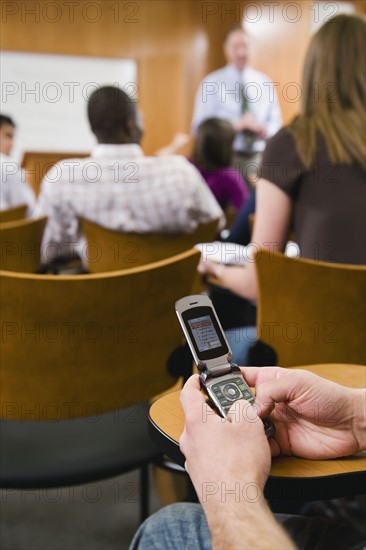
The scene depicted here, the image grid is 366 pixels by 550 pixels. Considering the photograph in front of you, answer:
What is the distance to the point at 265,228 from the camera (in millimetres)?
1897

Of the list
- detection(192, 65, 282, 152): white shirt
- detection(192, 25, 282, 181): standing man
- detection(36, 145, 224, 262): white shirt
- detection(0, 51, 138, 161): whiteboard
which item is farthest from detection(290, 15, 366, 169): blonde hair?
detection(0, 51, 138, 161): whiteboard

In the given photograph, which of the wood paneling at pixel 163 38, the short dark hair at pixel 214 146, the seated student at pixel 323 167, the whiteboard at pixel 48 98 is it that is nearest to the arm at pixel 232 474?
the seated student at pixel 323 167

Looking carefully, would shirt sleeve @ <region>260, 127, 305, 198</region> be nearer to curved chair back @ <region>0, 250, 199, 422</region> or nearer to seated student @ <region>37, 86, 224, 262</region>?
curved chair back @ <region>0, 250, 199, 422</region>

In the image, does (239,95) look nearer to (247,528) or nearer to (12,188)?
(12,188)

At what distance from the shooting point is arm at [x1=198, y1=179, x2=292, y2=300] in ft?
6.17

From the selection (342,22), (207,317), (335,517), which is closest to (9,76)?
(342,22)

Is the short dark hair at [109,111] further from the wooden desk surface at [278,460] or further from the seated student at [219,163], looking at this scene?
the wooden desk surface at [278,460]

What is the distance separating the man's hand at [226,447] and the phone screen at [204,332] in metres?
0.11

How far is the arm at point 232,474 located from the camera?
66cm

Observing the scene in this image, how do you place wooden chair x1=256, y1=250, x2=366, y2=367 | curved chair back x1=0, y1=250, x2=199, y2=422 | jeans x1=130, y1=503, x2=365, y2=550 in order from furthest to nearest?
wooden chair x1=256, y1=250, x2=366, y2=367
curved chair back x1=0, y1=250, x2=199, y2=422
jeans x1=130, y1=503, x2=365, y2=550

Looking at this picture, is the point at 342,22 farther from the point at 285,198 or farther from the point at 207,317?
the point at 207,317

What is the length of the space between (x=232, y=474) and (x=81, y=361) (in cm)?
69

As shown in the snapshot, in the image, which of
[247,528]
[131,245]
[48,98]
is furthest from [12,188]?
[48,98]

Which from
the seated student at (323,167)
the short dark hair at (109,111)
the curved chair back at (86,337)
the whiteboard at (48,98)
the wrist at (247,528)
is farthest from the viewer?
the whiteboard at (48,98)
